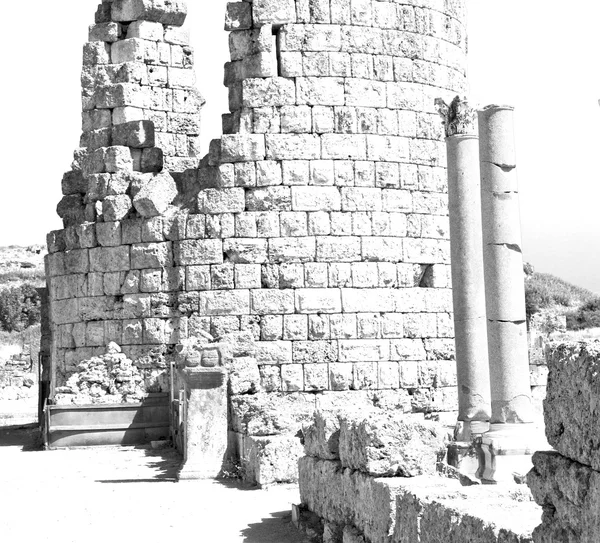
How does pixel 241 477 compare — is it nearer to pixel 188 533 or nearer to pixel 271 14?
pixel 188 533

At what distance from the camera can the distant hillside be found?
58.8m

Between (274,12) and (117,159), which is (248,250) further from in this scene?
(274,12)

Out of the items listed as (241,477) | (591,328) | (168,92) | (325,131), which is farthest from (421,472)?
(591,328)

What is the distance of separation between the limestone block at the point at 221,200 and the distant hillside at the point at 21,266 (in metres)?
42.6

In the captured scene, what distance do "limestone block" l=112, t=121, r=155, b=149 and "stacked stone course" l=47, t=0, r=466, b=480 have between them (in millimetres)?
644

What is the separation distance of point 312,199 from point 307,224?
0.34 metres

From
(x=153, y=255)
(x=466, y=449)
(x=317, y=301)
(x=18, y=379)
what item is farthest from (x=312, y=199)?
(x=18, y=379)

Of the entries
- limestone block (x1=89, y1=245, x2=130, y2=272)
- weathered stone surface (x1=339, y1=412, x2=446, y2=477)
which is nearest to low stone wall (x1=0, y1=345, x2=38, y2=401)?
limestone block (x1=89, y1=245, x2=130, y2=272)

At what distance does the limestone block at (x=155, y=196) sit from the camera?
48.5 ft

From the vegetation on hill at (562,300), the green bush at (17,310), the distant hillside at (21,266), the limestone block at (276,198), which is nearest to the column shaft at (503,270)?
the limestone block at (276,198)

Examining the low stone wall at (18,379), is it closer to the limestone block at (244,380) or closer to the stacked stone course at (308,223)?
the stacked stone course at (308,223)

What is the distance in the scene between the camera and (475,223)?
11430 mm

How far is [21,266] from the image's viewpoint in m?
62.5

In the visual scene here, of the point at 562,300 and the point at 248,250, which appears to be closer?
the point at 248,250
